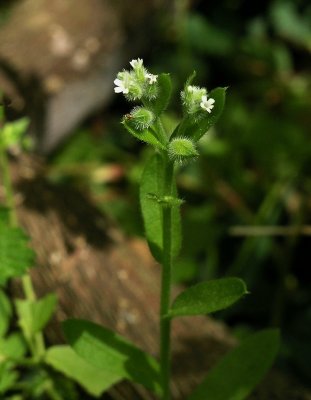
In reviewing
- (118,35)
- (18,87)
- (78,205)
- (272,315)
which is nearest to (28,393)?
(78,205)

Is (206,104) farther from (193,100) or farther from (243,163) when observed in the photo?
(243,163)

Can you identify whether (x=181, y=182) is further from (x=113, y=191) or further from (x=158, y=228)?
(x=158, y=228)

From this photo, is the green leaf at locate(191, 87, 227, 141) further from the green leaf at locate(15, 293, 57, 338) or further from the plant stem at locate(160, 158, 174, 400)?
the green leaf at locate(15, 293, 57, 338)

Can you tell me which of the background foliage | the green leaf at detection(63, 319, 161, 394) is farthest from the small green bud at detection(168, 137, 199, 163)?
the background foliage

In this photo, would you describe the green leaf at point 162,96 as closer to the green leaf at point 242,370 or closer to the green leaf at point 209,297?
the green leaf at point 209,297

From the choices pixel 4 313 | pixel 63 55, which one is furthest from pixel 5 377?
pixel 63 55

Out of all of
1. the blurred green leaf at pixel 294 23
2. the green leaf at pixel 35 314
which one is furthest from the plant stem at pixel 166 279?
the blurred green leaf at pixel 294 23
